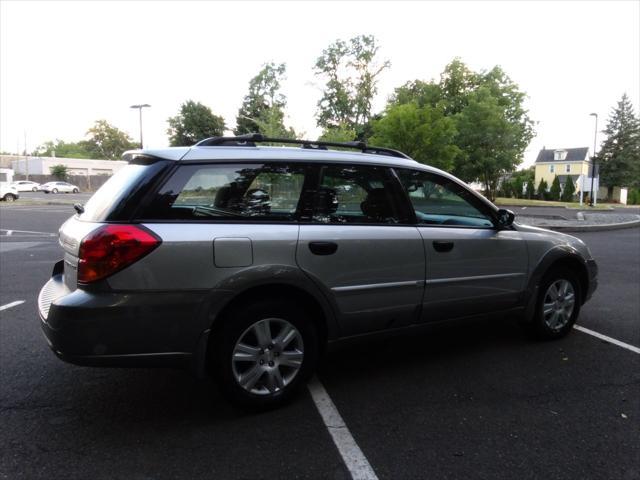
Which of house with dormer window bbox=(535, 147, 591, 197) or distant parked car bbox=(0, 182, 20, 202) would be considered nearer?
distant parked car bbox=(0, 182, 20, 202)

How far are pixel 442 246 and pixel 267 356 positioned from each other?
1579mm

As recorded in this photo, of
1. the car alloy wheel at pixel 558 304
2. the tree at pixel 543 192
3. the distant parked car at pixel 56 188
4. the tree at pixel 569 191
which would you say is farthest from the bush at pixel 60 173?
the car alloy wheel at pixel 558 304

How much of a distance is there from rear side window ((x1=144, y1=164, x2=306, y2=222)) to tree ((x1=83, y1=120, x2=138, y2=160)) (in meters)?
109

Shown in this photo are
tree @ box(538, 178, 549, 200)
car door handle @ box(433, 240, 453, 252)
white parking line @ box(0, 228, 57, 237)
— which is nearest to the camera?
car door handle @ box(433, 240, 453, 252)

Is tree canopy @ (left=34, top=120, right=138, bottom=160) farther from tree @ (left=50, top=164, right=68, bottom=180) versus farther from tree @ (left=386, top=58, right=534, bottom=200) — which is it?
tree @ (left=386, top=58, right=534, bottom=200)

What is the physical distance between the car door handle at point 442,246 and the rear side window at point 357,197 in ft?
0.99

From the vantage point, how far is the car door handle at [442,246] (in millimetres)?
3698

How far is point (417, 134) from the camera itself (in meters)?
18.5

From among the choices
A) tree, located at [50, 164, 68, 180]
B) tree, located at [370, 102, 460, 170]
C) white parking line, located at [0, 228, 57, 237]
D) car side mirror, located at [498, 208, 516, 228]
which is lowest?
white parking line, located at [0, 228, 57, 237]

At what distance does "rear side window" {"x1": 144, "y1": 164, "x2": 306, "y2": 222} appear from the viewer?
291 cm

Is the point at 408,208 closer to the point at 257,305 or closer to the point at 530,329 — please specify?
the point at 257,305

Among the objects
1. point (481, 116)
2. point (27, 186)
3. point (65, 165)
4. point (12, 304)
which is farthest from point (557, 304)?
point (65, 165)

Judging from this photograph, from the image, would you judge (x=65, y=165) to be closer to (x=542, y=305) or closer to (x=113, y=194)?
(x=113, y=194)

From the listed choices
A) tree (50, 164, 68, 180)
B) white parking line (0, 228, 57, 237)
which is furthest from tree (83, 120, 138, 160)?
white parking line (0, 228, 57, 237)
